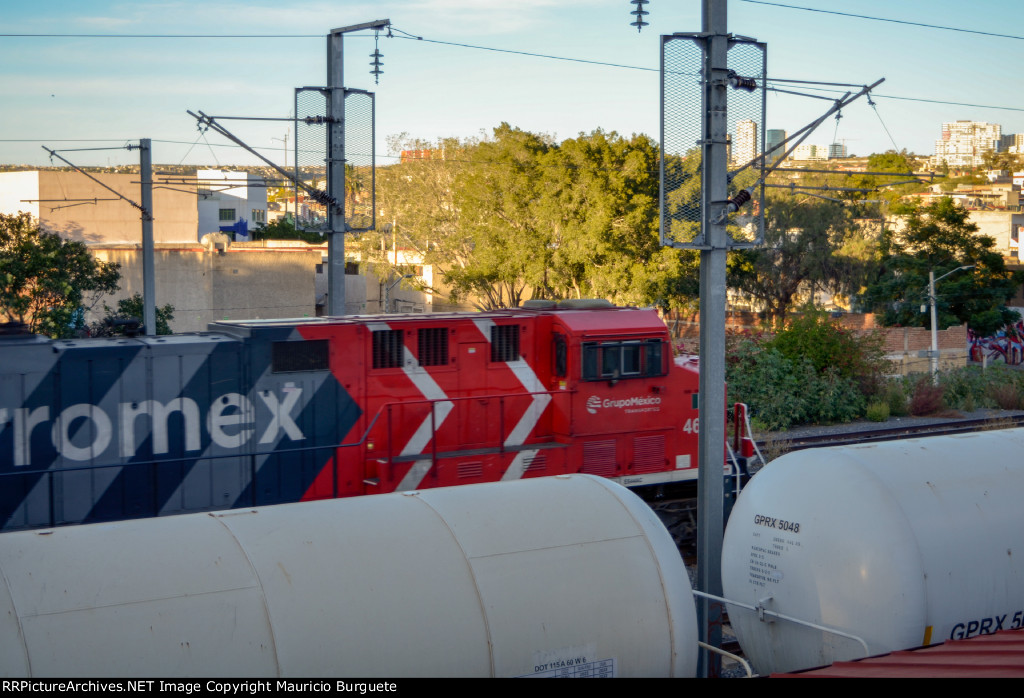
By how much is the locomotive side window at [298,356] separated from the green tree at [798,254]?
48208 mm

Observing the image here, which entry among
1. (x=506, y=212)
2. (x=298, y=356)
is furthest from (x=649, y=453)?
(x=506, y=212)

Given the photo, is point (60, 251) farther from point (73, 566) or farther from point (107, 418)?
point (73, 566)

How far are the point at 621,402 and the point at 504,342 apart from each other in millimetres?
1911

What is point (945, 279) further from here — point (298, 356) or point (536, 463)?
point (298, 356)

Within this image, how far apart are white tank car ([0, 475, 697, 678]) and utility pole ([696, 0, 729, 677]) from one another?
314 cm

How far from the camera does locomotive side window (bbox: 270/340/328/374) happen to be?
40.8 ft

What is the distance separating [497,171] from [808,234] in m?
23.9

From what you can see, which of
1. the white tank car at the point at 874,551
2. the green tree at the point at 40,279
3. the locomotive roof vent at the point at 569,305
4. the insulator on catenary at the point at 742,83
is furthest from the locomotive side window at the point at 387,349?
the green tree at the point at 40,279

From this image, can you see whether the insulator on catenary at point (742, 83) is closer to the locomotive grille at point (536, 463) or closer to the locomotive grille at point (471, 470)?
the locomotive grille at point (536, 463)

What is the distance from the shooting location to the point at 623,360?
13.9m

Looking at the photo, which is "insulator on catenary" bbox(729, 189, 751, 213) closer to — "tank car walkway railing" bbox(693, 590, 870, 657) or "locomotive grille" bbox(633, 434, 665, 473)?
"tank car walkway railing" bbox(693, 590, 870, 657)

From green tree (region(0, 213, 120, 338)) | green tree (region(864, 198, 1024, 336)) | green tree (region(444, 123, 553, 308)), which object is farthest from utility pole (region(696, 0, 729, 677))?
green tree (region(864, 198, 1024, 336))

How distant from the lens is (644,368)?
14.1 metres

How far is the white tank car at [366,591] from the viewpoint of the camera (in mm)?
5332
